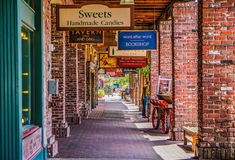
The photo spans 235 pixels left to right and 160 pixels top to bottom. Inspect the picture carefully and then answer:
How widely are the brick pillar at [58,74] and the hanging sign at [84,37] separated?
3.91 feet

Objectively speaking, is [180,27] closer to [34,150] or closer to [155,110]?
[155,110]

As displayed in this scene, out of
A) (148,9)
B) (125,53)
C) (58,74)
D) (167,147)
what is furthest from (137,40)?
(125,53)

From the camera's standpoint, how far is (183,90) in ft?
43.5

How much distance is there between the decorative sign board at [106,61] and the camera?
102ft

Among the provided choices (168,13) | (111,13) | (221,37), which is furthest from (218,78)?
(168,13)

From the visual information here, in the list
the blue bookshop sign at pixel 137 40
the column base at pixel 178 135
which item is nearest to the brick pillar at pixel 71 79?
the blue bookshop sign at pixel 137 40

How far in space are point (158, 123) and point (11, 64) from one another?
10.7m

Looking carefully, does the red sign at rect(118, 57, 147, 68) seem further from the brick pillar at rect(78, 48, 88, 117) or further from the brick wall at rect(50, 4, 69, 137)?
the brick wall at rect(50, 4, 69, 137)

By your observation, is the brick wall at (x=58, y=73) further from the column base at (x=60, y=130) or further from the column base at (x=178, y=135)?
the column base at (x=178, y=135)

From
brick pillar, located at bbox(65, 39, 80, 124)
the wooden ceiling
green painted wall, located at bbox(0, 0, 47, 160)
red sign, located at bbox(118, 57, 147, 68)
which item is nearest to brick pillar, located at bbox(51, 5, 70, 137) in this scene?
the wooden ceiling

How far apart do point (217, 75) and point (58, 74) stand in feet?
17.8

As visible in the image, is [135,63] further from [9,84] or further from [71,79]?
[9,84]

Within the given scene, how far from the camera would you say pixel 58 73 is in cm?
1319

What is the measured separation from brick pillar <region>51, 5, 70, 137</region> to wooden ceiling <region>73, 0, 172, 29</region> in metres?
2.01
